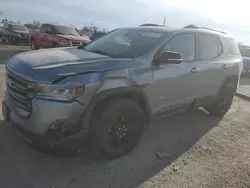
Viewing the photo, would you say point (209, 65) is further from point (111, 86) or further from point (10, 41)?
point (10, 41)

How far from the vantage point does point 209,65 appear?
16.7 ft

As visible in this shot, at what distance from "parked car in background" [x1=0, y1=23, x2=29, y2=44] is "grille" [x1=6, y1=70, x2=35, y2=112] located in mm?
19537

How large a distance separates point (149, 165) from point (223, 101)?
2.83 m

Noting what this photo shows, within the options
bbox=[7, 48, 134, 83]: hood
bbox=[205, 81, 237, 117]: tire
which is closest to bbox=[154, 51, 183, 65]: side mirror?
bbox=[7, 48, 134, 83]: hood

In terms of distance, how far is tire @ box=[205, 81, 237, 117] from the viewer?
5.73 meters

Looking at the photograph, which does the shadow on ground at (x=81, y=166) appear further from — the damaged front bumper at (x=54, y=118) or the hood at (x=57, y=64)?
the hood at (x=57, y=64)

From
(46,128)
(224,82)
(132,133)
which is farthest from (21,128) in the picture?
(224,82)

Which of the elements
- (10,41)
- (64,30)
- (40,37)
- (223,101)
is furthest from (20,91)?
(10,41)

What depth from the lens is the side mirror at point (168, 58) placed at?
13.0ft

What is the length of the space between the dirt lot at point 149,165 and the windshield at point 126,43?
145cm

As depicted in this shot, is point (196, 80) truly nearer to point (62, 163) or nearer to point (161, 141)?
point (161, 141)

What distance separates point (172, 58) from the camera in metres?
3.97

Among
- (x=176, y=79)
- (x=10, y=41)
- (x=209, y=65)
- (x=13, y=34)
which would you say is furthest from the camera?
(x=10, y=41)

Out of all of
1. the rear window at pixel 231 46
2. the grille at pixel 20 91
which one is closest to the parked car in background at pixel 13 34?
the rear window at pixel 231 46
